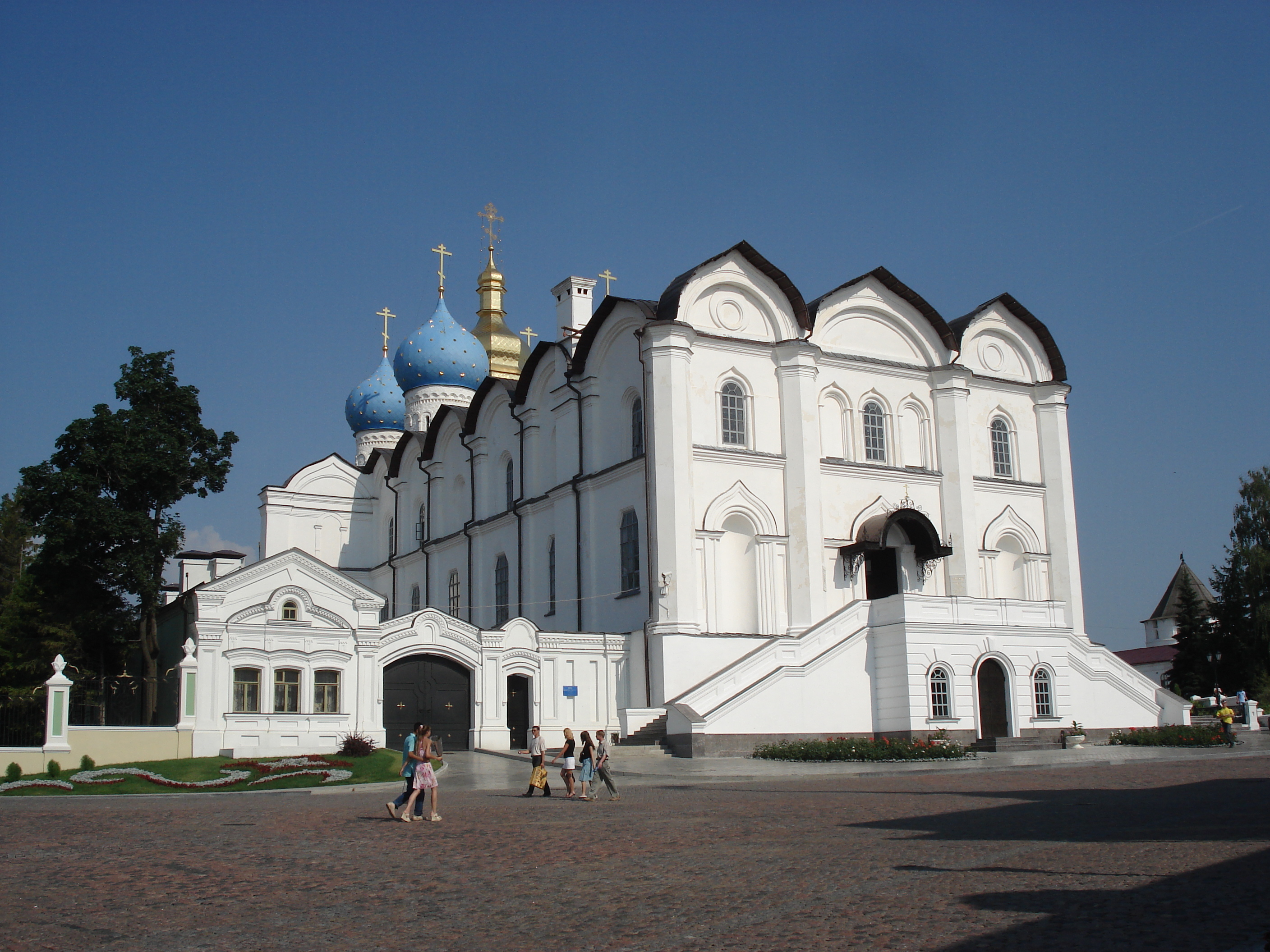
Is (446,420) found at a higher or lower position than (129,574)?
higher

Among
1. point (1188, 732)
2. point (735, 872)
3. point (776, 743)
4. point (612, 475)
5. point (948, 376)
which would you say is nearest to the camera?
point (735, 872)

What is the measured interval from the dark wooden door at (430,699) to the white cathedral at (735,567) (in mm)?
55

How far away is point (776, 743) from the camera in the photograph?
2723 cm

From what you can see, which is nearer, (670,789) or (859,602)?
(670,789)

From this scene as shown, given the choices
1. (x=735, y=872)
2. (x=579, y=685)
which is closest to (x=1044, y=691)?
(x=579, y=685)

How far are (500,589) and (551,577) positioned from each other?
3.79m

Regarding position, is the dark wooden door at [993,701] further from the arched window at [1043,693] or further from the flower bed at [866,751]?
the flower bed at [866,751]

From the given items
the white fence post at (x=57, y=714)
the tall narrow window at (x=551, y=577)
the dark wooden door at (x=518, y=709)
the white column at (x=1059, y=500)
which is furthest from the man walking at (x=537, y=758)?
the white column at (x=1059, y=500)

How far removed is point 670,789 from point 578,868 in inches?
394

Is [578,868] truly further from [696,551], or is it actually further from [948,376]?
[948,376]

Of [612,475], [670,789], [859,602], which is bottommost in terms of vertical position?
[670,789]

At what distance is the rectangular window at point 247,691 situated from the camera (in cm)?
2669

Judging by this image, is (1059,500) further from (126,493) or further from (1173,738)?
(126,493)

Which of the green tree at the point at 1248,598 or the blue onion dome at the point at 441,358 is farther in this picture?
the blue onion dome at the point at 441,358
